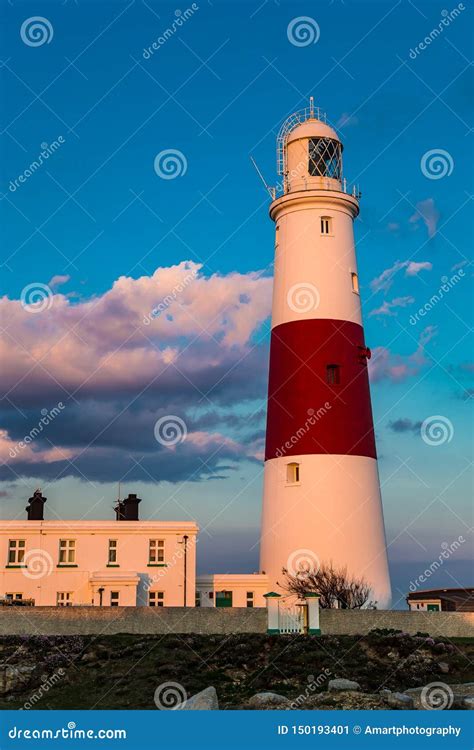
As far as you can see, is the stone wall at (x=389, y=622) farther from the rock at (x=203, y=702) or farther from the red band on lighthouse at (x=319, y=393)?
the rock at (x=203, y=702)

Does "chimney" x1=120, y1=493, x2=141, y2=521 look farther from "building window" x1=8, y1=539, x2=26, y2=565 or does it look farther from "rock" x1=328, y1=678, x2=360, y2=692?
"rock" x1=328, y1=678, x2=360, y2=692

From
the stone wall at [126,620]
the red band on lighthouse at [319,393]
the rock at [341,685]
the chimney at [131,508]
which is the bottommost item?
the rock at [341,685]

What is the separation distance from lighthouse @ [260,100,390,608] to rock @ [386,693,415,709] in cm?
1328

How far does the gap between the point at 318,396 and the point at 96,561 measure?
12013 mm

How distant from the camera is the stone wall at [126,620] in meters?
34.9

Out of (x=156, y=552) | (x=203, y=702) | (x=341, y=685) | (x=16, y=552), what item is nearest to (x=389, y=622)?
(x=341, y=685)

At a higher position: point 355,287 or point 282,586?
point 355,287

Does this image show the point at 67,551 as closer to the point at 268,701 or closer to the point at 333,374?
the point at 333,374

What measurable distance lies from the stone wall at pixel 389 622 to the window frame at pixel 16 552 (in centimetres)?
1471

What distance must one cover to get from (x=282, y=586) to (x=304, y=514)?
306 cm

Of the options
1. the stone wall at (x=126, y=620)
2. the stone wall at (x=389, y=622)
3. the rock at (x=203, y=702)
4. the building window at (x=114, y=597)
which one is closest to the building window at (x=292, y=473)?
the stone wall at (x=389, y=622)

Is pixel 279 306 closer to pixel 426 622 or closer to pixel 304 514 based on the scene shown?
pixel 304 514

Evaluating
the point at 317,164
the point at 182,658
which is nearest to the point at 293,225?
the point at 317,164
